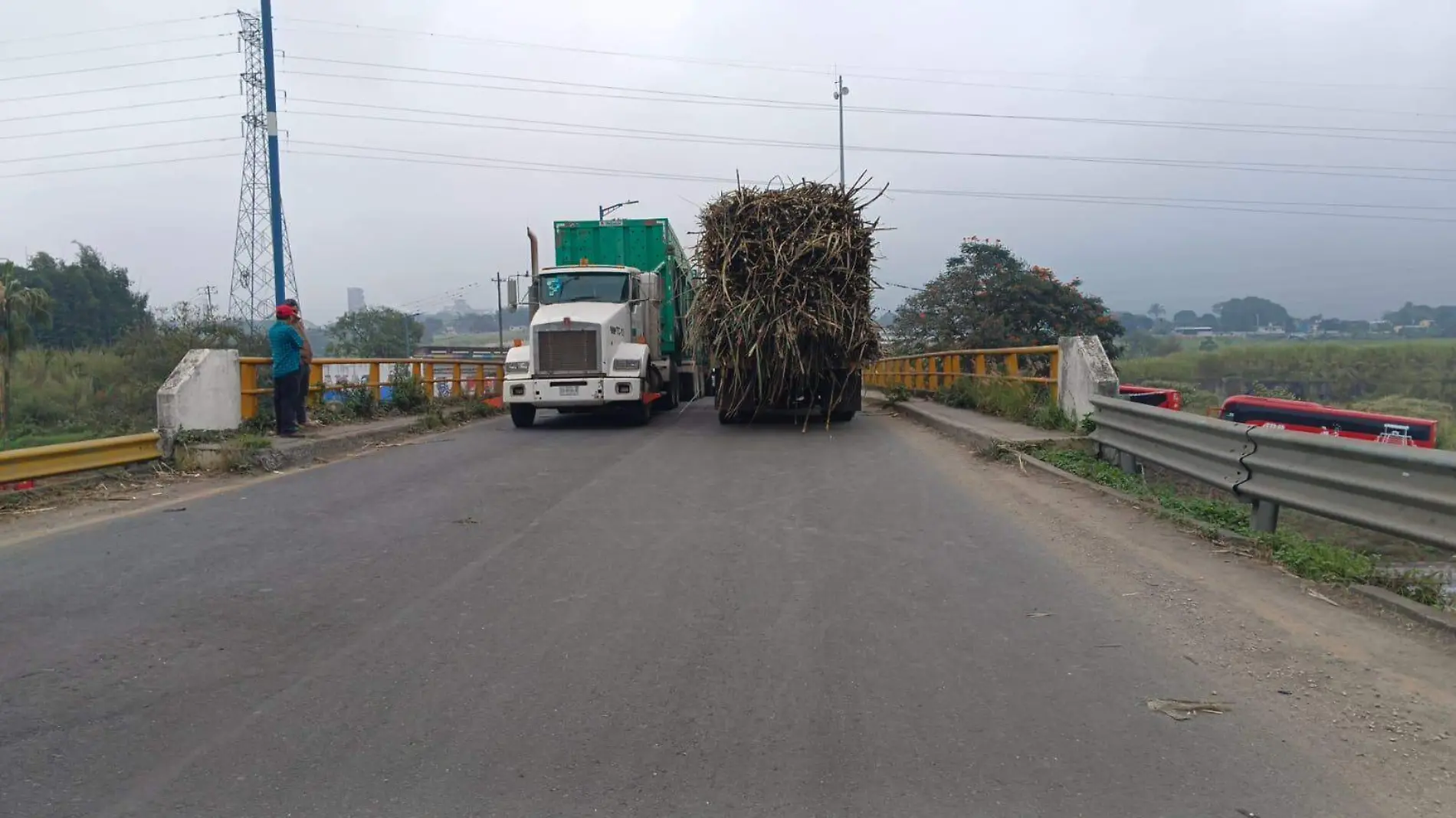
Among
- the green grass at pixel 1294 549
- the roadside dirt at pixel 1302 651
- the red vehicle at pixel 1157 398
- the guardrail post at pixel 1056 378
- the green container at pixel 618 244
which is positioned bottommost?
the roadside dirt at pixel 1302 651

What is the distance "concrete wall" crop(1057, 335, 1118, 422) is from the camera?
37.1 ft

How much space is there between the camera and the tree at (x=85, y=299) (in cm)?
2777

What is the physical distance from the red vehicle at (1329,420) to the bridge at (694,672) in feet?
16.6

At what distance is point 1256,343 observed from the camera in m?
21.2

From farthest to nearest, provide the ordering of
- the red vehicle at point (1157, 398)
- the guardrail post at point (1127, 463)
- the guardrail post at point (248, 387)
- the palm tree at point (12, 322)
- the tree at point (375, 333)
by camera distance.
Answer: the tree at point (375, 333) → the palm tree at point (12, 322) → the red vehicle at point (1157, 398) → the guardrail post at point (248, 387) → the guardrail post at point (1127, 463)

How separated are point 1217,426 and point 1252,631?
2.99m

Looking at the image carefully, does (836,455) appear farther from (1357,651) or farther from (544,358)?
(1357,651)

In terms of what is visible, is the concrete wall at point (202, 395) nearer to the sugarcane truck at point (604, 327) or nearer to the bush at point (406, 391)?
the bush at point (406, 391)

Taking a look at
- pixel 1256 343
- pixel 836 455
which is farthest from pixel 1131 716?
pixel 1256 343

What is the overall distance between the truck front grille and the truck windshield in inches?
51.6

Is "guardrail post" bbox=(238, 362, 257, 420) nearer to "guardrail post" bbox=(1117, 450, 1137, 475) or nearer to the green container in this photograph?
the green container

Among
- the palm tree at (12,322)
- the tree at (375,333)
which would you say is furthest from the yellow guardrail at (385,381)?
the tree at (375,333)

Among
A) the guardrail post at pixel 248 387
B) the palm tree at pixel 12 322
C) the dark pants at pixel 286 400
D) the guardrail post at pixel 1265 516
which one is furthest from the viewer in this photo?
the palm tree at pixel 12 322

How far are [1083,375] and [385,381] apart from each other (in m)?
11.9
